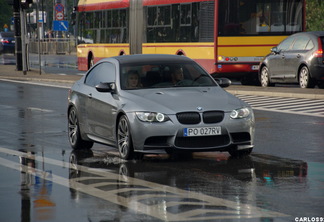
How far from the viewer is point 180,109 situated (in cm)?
1173

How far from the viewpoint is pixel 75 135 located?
13867mm

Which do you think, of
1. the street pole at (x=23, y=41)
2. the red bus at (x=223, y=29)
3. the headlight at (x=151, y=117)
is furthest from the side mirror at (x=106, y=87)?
the street pole at (x=23, y=41)

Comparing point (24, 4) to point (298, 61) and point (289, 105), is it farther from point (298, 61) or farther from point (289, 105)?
point (289, 105)

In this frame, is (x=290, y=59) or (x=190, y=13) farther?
(x=190, y=13)

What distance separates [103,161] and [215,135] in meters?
1.50

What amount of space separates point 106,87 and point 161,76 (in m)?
0.77

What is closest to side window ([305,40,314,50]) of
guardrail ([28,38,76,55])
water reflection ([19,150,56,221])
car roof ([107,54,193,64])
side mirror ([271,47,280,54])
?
side mirror ([271,47,280,54])

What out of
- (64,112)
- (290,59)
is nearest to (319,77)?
(290,59)

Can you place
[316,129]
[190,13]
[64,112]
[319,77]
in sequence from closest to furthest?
[316,129]
[64,112]
[319,77]
[190,13]

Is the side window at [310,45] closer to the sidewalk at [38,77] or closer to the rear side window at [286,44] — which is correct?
the rear side window at [286,44]

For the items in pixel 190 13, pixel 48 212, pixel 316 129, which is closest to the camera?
pixel 48 212

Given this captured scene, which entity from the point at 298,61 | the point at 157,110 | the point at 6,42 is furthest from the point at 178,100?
the point at 6,42

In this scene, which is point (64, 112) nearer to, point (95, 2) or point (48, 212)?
point (48, 212)

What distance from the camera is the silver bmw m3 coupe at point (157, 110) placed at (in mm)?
11719
